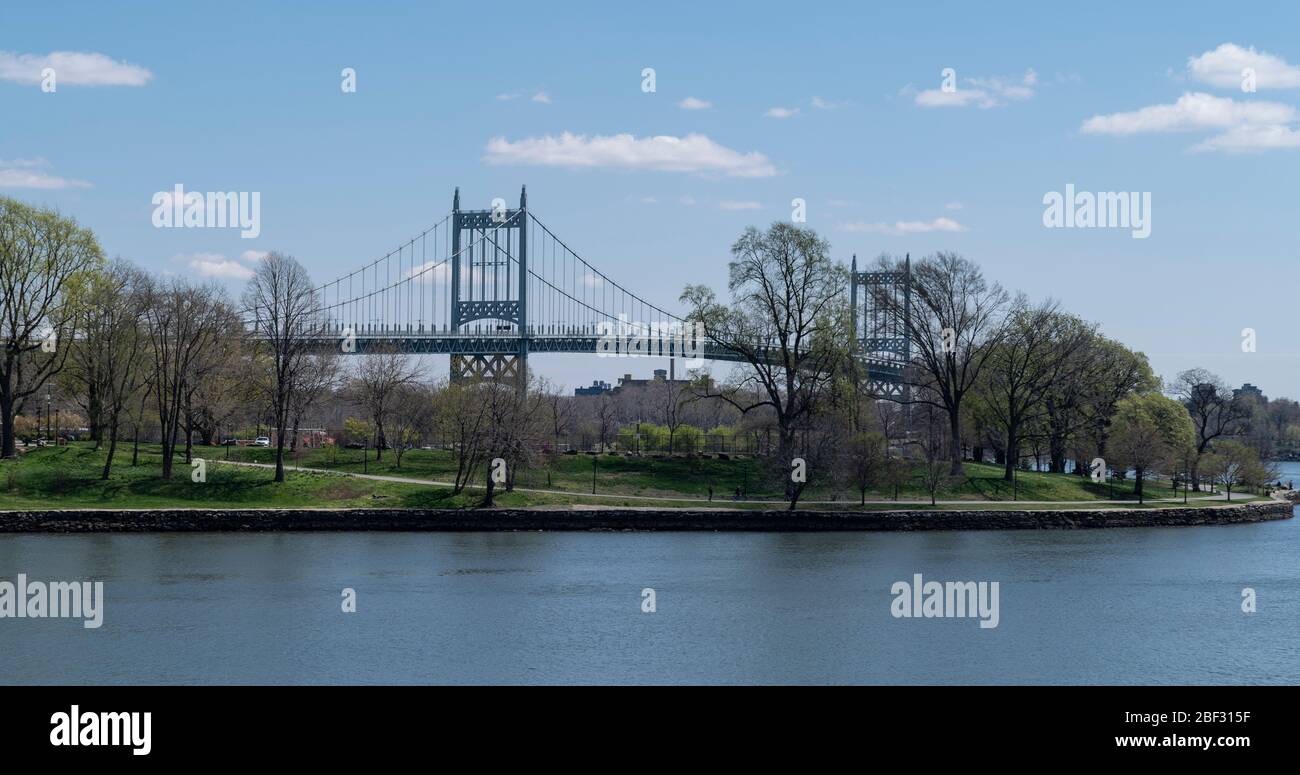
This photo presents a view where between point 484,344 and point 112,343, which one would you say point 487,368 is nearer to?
point 484,344

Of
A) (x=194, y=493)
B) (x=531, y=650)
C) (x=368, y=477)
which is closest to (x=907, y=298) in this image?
(x=368, y=477)

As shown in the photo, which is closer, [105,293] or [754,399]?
[105,293]

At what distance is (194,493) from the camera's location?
48219 millimetres

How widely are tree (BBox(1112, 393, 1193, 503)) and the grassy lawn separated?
1.85m

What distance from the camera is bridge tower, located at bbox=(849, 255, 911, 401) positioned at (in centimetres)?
5894

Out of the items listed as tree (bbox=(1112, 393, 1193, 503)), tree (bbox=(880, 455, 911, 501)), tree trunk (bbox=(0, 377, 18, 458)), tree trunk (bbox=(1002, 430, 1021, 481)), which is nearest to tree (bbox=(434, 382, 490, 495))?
tree (bbox=(880, 455, 911, 501))

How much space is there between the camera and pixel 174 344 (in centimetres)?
5366

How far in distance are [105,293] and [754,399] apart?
1287 inches

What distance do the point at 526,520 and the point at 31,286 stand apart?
24464 millimetres

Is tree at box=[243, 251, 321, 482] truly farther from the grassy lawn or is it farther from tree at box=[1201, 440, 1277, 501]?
tree at box=[1201, 440, 1277, 501]

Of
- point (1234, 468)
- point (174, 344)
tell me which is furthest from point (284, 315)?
point (1234, 468)

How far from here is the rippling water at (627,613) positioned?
24.4 metres

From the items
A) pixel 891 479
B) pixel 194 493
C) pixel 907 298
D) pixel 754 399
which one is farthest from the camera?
pixel 754 399
